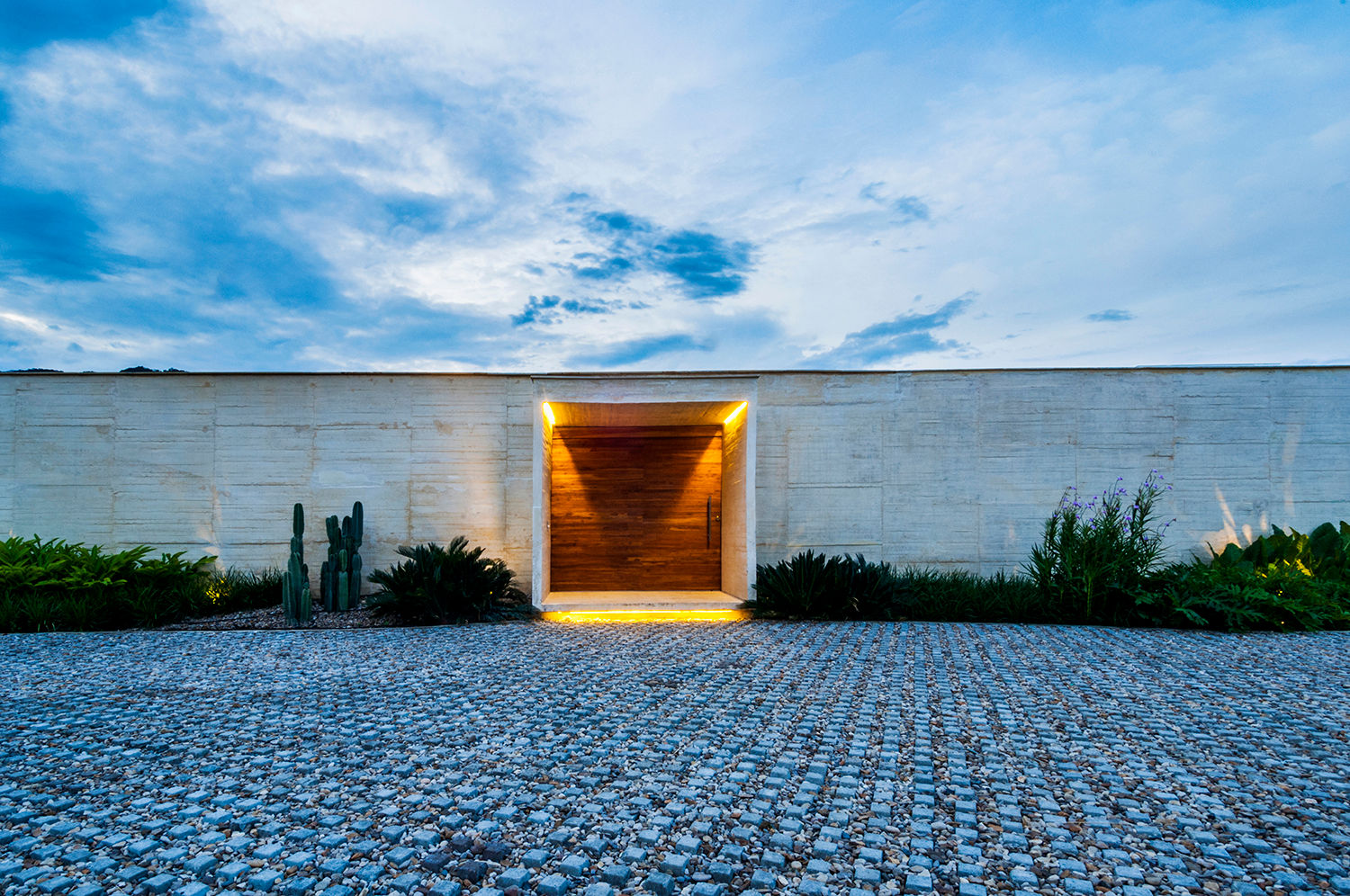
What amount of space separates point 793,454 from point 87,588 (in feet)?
26.6

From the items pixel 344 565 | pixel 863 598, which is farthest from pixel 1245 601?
pixel 344 565

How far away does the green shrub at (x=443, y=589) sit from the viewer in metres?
→ 6.78

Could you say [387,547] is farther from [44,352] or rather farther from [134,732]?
[44,352]

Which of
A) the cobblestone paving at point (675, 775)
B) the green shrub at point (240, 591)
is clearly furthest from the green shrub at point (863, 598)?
the green shrub at point (240, 591)

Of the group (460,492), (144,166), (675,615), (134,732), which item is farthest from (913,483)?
(144,166)

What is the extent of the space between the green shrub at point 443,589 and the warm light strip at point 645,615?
447 mm

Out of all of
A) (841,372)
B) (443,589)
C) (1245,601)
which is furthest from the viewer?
(841,372)

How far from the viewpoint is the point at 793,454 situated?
27.6 feet

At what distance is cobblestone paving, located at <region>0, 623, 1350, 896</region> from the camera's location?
6.15 feet

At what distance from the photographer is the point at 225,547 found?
26.6ft

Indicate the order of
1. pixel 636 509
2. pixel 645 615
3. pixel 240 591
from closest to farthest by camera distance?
1. pixel 645 615
2. pixel 240 591
3. pixel 636 509

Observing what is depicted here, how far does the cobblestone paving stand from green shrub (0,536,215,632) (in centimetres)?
189

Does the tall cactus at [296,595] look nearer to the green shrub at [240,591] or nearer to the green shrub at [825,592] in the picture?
the green shrub at [240,591]

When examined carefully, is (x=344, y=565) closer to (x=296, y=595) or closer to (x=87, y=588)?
(x=296, y=595)
